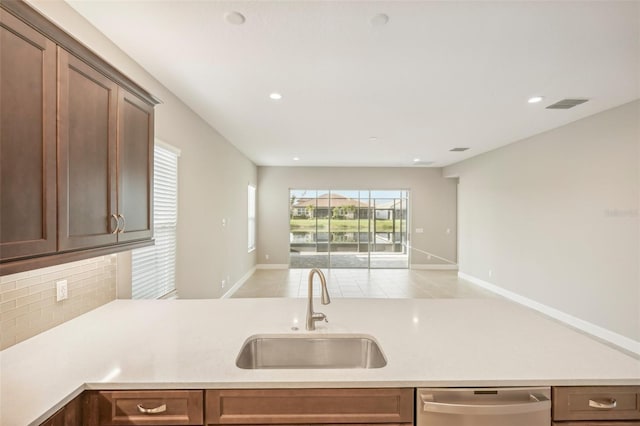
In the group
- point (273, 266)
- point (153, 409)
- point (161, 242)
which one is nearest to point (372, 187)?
point (273, 266)

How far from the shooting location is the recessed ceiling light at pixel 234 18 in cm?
189

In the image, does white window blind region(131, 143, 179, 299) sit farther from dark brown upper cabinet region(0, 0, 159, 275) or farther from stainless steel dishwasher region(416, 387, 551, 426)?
stainless steel dishwasher region(416, 387, 551, 426)

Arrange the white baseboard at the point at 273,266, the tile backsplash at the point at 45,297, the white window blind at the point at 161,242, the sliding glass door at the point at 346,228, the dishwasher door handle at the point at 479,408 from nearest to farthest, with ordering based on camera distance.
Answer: the dishwasher door handle at the point at 479,408, the tile backsplash at the point at 45,297, the white window blind at the point at 161,242, the white baseboard at the point at 273,266, the sliding glass door at the point at 346,228

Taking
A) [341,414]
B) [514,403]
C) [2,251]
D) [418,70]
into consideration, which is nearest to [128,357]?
[2,251]

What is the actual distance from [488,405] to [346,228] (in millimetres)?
7220

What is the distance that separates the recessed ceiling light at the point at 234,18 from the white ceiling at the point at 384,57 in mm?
31

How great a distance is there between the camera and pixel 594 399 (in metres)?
1.19

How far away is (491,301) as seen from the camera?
2.21 meters

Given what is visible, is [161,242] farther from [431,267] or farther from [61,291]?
[431,267]

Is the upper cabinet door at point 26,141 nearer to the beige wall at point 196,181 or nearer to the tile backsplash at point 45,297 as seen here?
the tile backsplash at point 45,297

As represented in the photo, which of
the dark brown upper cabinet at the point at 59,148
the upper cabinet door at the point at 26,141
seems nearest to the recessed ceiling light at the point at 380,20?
the dark brown upper cabinet at the point at 59,148

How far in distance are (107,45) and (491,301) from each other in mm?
3329

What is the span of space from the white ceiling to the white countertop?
185cm

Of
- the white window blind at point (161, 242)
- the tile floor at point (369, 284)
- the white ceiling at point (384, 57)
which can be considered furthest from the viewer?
the tile floor at point (369, 284)
